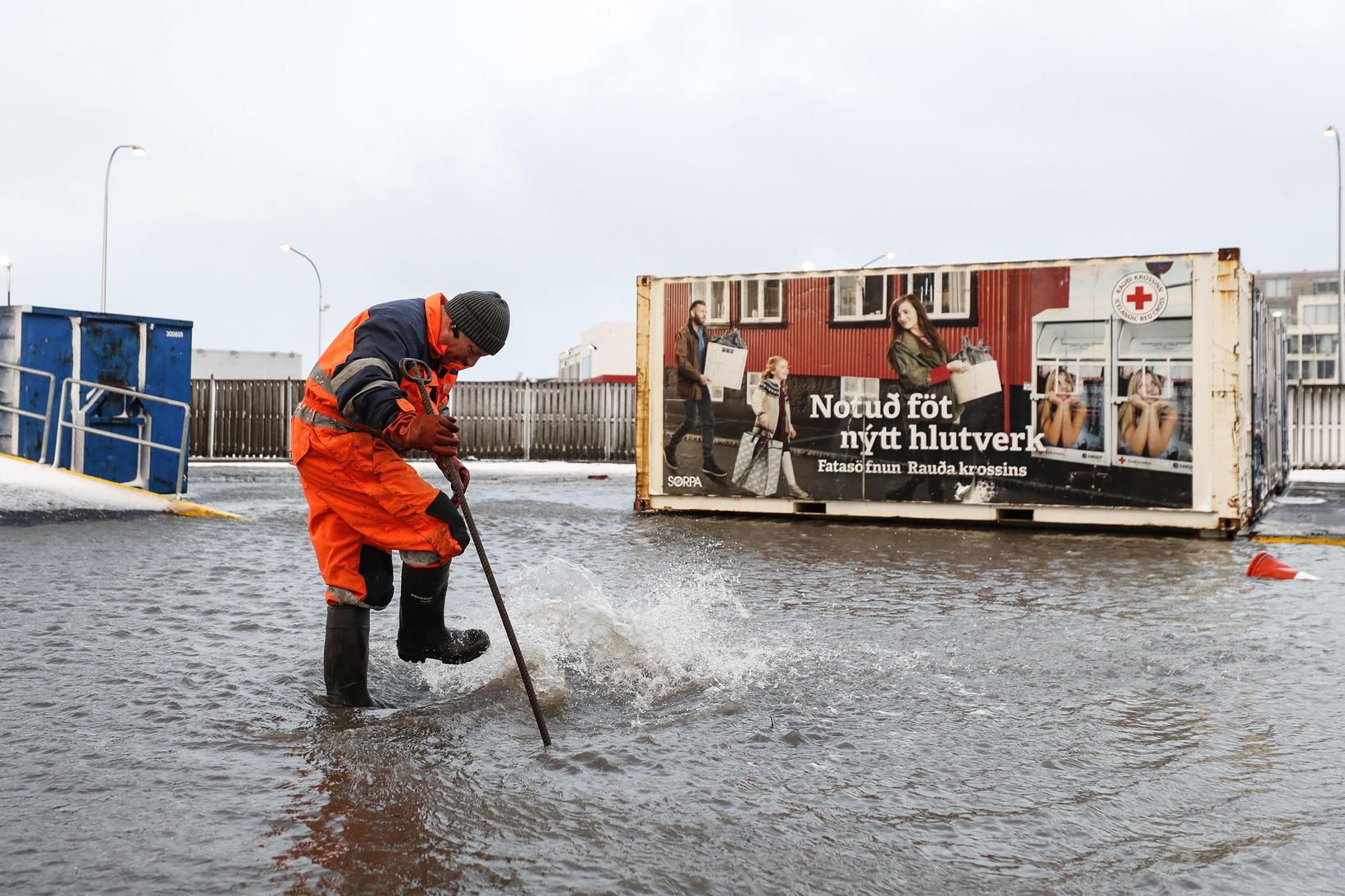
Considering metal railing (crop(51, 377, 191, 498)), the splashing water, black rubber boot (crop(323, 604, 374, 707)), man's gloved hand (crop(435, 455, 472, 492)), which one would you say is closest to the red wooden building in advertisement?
metal railing (crop(51, 377, 191, 498))

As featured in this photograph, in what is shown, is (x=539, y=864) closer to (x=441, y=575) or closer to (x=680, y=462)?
(x=441, y=575)

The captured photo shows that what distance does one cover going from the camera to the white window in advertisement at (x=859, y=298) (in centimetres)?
1311

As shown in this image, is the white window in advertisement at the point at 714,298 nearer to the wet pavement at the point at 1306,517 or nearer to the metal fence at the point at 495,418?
the wet pavement at the point at 1306,517

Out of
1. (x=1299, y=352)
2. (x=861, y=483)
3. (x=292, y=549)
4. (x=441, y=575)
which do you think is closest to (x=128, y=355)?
(x=292, y=549)

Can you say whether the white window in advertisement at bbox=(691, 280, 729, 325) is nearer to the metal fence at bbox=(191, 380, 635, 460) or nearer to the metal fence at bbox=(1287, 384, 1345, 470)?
the metal fence at bbox=(191, 380, 635, 460)

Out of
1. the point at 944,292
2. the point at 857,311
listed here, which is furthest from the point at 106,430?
the point at 944,292

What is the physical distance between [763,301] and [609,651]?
8.75 meters

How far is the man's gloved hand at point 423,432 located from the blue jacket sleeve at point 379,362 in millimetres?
35

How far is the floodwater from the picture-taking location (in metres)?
3.05

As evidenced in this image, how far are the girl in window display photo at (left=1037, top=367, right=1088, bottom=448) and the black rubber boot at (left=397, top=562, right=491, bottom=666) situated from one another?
8879 millimetres

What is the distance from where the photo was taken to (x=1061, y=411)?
12.4 metres

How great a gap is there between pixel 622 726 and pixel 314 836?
4.40ft

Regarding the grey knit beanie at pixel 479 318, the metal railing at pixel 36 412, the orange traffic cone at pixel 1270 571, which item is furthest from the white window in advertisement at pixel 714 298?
the grey knit beanie at pixel 479 318

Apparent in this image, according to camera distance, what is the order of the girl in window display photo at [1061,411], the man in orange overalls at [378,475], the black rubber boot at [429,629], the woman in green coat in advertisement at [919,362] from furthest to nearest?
the woman in green coat in advertisement at [919,362] < the girl in window display photo at [1061,411] < the black rubber boot at [429,629] < the man in orange overalls at [378,475]
